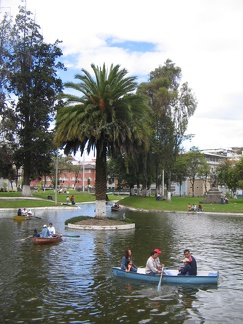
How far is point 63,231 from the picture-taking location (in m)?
30.8

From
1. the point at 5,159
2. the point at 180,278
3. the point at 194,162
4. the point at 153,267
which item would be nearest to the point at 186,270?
the point at 180,278

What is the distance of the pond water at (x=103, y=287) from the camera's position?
11.5 m

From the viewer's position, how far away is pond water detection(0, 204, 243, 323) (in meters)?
11.5

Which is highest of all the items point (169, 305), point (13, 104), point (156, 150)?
point (13, 104)

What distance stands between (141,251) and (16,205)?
124ft

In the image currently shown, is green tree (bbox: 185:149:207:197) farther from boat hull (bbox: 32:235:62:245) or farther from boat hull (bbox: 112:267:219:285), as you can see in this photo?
boat hull (bbox: 112:267:219:285)

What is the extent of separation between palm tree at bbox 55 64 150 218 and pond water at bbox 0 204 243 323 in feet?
32.0

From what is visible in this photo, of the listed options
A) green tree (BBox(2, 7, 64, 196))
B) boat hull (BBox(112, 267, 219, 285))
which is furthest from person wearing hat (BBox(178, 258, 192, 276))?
green tree (BBox(2, 7, 64, 196))

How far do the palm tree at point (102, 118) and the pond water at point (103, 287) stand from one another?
9.75 m

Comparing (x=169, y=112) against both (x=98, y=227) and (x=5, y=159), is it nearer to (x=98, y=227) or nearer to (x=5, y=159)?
(x=5, y=159)

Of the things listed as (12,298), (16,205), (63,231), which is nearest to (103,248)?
(63,231)

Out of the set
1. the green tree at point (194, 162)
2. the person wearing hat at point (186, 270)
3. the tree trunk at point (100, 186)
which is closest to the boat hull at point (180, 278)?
the person wearing hat at point (186, 270)

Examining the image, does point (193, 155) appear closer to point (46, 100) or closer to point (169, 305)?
point (46, 100)

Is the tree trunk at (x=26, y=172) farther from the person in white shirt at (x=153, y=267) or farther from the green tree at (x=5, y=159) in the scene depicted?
the person in white shirt at (x=153, y=267)
